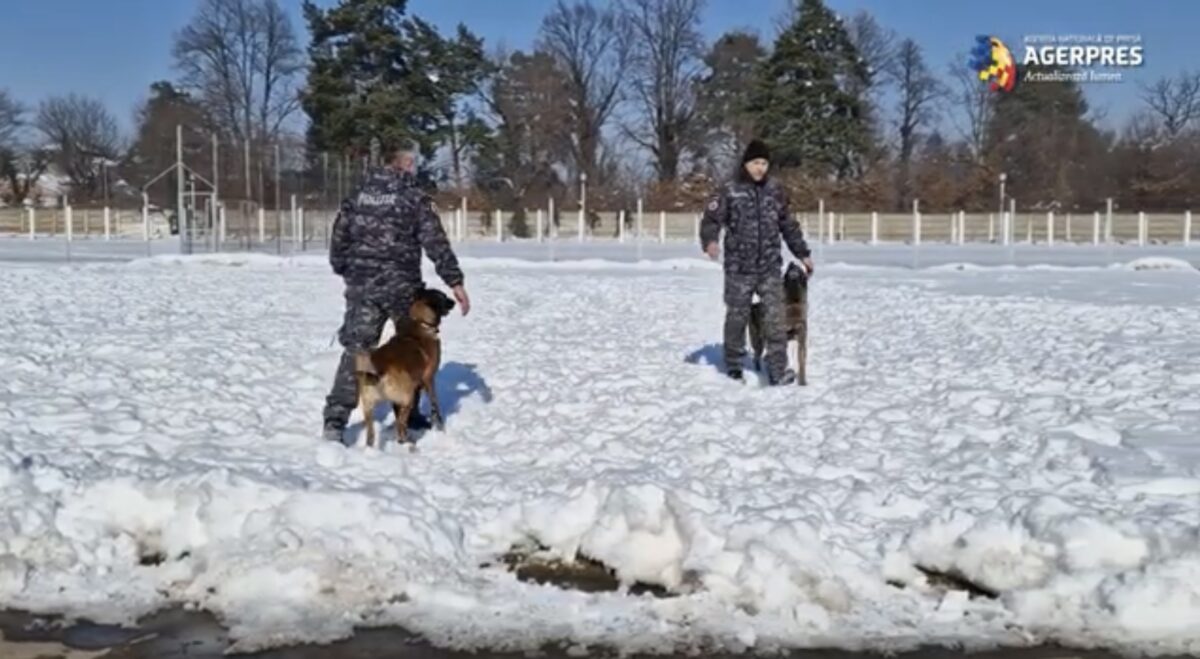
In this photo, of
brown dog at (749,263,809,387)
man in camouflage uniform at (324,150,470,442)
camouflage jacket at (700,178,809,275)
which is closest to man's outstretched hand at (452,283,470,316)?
man in camouflage uniform at (324,150,470,442)

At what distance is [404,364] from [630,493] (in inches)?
72.0

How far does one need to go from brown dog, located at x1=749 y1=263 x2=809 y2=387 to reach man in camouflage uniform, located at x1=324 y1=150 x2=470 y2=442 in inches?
115

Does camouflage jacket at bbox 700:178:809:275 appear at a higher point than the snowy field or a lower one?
higher

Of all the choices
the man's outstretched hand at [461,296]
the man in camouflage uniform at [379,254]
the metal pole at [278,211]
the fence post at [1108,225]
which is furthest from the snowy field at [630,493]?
the fence post at [1108,225]

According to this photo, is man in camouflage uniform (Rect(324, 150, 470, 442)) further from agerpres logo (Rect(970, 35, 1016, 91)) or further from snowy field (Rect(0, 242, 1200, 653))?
agerpres logo (Rect(970, 35, 1016, 91))

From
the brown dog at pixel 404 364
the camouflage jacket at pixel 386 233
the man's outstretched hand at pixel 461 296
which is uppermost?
the camouflage jacket at pixel 386 233

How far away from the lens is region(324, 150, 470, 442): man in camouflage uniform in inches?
227

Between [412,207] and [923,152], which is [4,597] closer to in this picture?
[412,207]

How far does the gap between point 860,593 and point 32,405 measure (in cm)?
486

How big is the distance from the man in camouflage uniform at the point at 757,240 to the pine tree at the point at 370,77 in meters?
47.5

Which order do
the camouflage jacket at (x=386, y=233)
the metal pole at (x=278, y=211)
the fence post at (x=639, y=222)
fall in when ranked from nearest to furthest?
1. the camouflage jacket at (x=386, y=233)
2. the metal pole at (x=278, y=211)
3. the fence post at (x=639, y=222)

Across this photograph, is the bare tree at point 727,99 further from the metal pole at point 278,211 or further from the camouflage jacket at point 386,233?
the camouflage jacket at point 386,233

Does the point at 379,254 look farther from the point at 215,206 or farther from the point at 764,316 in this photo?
the point at 215,206

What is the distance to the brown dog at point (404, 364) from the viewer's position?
18.4 feet
